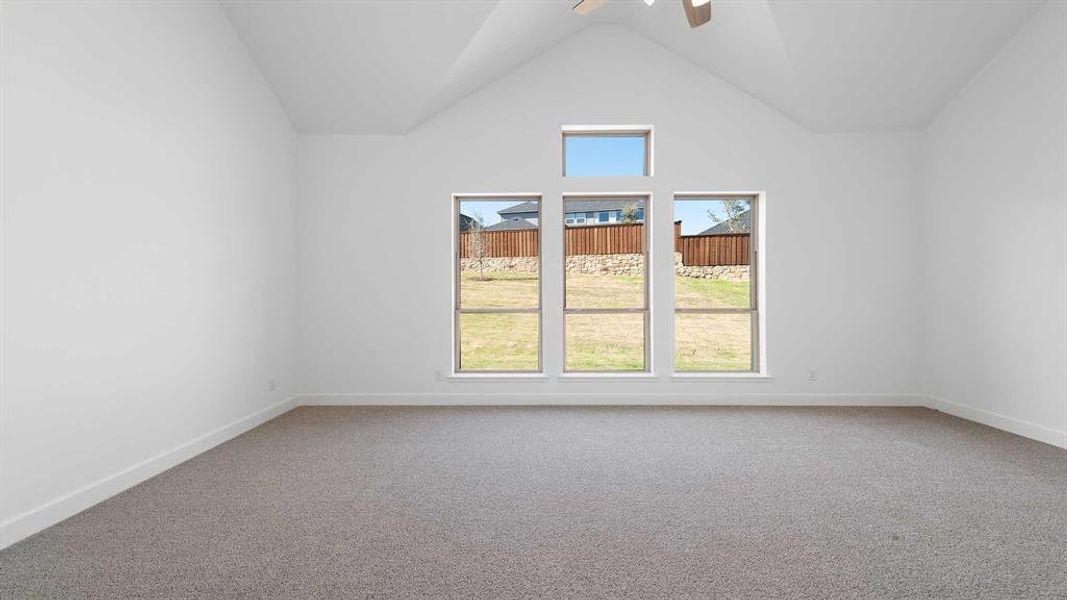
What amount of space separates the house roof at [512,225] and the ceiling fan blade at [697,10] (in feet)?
8.96

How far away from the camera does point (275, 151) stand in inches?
190

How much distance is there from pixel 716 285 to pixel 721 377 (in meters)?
0.97

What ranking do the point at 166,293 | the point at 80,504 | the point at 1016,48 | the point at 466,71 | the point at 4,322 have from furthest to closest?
1. the point at 466,71
2. the point at 1016,48
3. the point at 166,293
4. the point at 80,504
5. the point at 4,322

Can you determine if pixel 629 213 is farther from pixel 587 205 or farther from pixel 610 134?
pixel 610 134

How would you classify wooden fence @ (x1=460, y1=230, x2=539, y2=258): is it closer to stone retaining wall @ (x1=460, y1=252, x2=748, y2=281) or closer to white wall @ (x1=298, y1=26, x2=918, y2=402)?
stone retaining wall @ (x1=460, y1=252, x2=748, y2=281)

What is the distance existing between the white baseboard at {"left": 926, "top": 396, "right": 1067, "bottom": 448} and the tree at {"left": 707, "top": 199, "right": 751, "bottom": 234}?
96.0 inches

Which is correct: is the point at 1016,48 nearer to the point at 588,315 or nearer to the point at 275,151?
the point at 588,315

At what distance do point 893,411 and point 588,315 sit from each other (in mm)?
3014

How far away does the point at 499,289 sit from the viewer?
218 inches

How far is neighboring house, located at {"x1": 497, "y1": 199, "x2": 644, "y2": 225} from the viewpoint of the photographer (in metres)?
5.49

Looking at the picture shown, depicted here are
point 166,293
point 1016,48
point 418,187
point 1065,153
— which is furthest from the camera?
point 418,187

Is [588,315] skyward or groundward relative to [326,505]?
skyward

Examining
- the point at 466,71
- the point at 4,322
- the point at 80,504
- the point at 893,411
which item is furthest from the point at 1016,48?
the point at 80,504

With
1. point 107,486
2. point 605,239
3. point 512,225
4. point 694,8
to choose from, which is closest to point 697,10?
point 694,8
